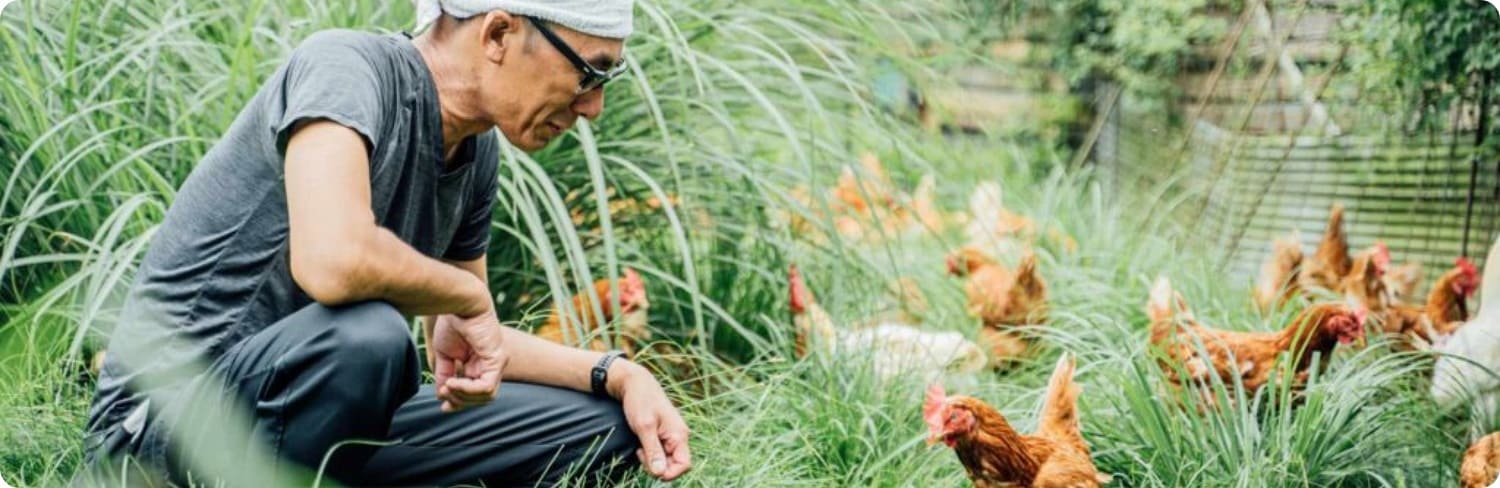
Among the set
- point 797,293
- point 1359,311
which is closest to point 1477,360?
point 1359,311

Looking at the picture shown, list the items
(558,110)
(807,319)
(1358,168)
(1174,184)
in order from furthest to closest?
(1174,184) < (1358,168) < (807,319) < (558,110)

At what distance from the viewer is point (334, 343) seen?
82.3 inches

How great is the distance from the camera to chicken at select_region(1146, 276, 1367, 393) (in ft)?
9.91

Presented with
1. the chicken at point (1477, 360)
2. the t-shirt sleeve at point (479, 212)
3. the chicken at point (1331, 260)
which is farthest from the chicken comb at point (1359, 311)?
the t-shirt sleeve at point (479, 212)

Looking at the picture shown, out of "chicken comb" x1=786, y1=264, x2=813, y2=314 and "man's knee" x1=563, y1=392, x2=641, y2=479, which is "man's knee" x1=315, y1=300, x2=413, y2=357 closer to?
"man's knee" x1=563, y1=392, x2=641, y2=479

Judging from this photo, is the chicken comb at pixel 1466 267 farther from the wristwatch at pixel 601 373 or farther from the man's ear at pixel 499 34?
the man's ear at pixel 499 34

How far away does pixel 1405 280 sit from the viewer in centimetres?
422

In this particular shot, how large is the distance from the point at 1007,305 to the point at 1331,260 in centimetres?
93

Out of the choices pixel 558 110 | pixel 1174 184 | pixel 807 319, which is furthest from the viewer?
pixel 1174 184

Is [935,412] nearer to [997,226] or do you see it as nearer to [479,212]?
[479,212]

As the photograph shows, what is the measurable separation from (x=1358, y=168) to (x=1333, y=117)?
164 millimetres

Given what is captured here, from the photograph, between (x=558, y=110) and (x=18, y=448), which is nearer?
(x=558, y=110)

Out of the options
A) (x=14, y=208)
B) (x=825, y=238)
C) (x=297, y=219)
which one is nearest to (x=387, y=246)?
(x=297, y=219)

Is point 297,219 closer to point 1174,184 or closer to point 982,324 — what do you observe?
point 982,324
